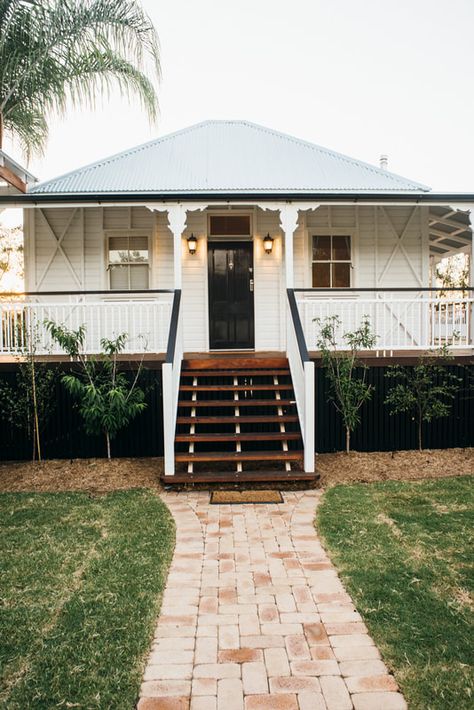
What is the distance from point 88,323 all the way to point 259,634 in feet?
26.6

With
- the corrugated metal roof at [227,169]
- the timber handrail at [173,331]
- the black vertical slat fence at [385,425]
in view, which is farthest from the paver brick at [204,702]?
the corrugated metal roof at [227,169]

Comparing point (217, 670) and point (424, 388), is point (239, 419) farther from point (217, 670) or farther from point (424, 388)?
point (217, 670)

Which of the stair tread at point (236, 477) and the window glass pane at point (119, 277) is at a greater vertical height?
the window glass pane at point (119, 277)

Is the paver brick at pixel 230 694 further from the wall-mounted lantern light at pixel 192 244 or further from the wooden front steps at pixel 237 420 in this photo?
the wall-mounted lantern light at pixel 192 244

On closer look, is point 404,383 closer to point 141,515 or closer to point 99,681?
point 141,515

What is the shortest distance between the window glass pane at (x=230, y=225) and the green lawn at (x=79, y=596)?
6434 millimetres

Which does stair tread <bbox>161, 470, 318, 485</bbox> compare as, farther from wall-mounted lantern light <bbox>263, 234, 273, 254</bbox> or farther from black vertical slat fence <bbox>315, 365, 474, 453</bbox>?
wall-mounted lantern light <bbox>263, 234, 273, 254</bbox>

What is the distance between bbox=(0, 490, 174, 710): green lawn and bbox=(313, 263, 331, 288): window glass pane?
21.3 ft

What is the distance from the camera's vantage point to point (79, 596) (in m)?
3.82

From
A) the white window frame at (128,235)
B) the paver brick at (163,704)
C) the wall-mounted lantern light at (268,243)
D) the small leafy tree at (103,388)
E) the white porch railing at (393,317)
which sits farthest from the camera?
the white window frame at (128,235)

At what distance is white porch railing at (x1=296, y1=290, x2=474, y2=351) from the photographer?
8.93m

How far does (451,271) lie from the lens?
120 ft

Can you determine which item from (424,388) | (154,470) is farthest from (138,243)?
(424,388)

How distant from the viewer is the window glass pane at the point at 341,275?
36.4 feet
